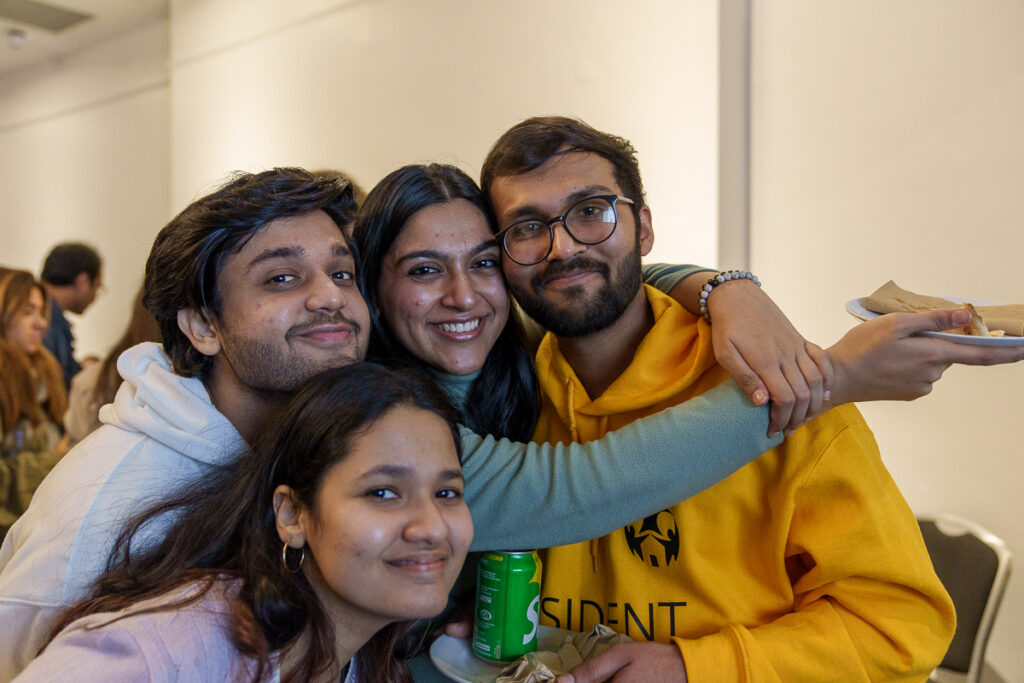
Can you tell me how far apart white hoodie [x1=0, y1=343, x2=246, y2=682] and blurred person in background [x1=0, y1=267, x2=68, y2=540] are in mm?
2521

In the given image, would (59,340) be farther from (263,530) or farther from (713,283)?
(713,283)

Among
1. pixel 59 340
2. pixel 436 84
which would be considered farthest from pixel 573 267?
pixel 59 340

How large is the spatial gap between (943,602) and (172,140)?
4720 millimetres

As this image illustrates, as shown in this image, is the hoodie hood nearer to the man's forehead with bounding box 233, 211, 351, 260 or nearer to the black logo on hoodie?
the man's forehead with bounding box 233, 211, 351, 260

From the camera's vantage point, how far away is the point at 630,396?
4.77ft

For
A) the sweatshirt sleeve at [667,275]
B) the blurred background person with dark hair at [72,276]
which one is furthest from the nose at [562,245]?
the blurred background person with dark hair at [72,276]

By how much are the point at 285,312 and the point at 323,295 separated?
7 centimetres

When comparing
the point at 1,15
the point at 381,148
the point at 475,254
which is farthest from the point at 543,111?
the point at 1,15

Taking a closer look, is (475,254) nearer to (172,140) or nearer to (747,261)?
(747,261)

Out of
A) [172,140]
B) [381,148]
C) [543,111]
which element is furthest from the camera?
[172,140]

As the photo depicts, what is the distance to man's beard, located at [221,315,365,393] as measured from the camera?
1.33m

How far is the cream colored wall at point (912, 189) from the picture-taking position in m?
2.44

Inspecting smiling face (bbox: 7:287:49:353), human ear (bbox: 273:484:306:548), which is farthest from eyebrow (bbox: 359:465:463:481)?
smiling face (bbox: 7:287:49:353)

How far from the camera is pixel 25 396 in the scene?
11.9 feet
